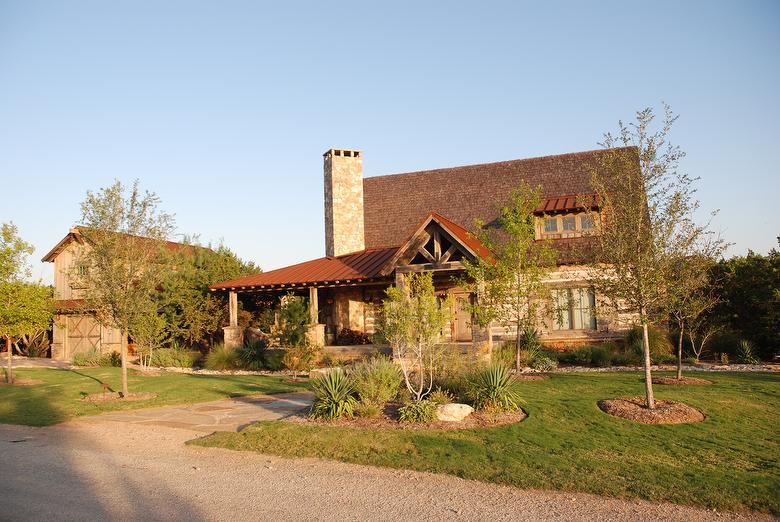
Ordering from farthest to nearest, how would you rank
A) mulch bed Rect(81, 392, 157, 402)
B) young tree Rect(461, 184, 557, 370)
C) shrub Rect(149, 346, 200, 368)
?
shrub Rect(149, 346, 200, 368)
young tree Rect(461, 184, 557, 370)
mulch bed Rect(81, 392, 157, 402)

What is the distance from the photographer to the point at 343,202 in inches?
1072

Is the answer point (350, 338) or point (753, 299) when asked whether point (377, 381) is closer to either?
point (350, 338)

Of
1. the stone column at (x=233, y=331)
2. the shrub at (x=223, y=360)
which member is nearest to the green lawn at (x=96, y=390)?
the shrub at (x=223, y=360)

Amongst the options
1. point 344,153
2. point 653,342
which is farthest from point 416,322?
point 344,153

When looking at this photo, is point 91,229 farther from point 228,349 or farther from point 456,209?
point 456,209

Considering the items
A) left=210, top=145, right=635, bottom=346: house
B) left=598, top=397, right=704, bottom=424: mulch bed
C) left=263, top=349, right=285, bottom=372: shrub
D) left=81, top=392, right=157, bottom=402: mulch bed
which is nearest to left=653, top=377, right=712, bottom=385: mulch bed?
left=598, top=397, right=704, bottom=424: mulch bed

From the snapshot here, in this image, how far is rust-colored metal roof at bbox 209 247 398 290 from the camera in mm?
22328

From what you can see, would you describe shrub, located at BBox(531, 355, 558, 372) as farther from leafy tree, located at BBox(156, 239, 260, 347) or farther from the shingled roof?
leafy tree, located at BBox(156, 239, 260, 347)

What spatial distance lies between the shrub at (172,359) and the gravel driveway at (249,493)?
14.9m

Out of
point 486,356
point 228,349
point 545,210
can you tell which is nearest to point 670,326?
point 545,210

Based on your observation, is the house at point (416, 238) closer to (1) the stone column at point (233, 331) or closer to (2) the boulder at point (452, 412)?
(1) the stone column at point (233, 331)

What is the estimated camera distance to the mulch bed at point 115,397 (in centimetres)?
1530

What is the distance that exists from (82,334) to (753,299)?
95.4 feet

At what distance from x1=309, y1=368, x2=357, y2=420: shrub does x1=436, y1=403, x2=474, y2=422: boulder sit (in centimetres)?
169
